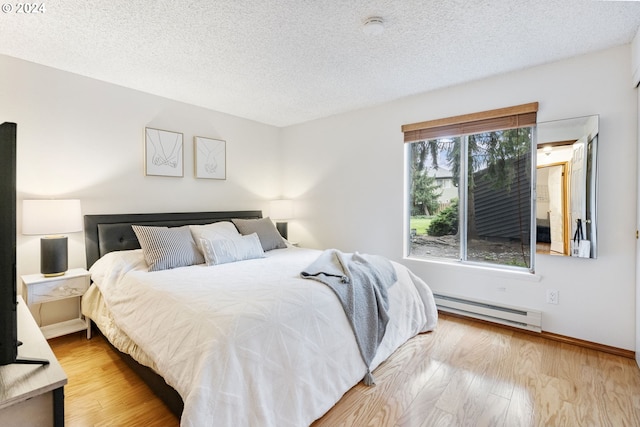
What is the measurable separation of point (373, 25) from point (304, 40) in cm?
52

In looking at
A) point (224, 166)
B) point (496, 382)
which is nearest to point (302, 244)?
point (224, 166)

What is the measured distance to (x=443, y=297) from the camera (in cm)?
322

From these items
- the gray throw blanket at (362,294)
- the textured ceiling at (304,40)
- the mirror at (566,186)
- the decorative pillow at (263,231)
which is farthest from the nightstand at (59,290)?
the mirror at (566,186)

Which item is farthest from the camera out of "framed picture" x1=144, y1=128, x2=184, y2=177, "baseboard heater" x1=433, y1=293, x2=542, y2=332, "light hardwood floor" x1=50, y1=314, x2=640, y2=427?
"framed picture" x1=144, y1=128, x2=184, y2=177

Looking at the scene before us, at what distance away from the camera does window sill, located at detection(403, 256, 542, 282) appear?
2756 millimetres

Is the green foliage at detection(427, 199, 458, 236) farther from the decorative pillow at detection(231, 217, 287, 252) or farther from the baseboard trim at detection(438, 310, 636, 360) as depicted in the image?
the decorative pillow at detection(231, 217, 287, 252)

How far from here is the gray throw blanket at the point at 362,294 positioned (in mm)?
1968

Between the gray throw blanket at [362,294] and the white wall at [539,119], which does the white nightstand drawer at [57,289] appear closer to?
the gray throw blanket at [362,294]

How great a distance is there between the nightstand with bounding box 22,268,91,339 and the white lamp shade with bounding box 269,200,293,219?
2.25 m

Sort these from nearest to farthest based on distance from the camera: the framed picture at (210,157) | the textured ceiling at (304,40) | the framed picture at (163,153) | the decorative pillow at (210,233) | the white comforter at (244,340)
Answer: the white comforter at (244,340), the textured ceiling at (304,40), the decorative pillow at (210,233), the framed picture at (163,153), the framed picture at (210,157)

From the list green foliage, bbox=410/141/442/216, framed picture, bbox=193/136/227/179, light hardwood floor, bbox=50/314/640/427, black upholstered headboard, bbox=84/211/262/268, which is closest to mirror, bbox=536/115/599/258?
light hardwood floor, bbox=50/314/640/427

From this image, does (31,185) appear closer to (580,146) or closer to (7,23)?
(7,23)

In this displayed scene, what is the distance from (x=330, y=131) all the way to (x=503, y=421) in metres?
3.44

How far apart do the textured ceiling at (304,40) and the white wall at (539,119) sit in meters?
0.20
